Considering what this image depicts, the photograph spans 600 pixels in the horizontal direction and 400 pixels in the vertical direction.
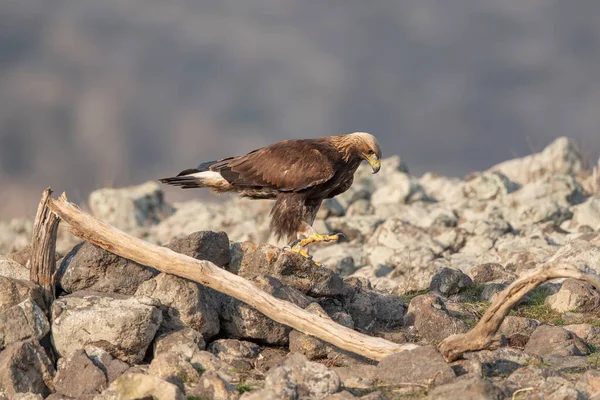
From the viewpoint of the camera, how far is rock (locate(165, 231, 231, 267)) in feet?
32.0

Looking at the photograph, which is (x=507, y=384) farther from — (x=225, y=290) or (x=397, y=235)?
(x=397, y=235)

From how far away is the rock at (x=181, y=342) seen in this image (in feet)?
28.0

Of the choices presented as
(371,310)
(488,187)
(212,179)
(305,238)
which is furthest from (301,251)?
Result: (488,187)

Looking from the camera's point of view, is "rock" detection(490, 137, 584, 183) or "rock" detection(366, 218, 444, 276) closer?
"rock" detection(366, 218, 444, 276)

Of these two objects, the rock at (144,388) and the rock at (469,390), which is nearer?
the rock at (469,390)

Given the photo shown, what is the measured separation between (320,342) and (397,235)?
757 centimetres

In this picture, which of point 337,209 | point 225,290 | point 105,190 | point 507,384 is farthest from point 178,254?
point 105,190

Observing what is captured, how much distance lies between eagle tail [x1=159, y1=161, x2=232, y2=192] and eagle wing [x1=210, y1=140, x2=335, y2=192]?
0.32ft

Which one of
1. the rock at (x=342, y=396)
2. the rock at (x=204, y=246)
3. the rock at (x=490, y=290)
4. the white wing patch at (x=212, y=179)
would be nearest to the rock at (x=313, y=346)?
the rock at (x=204, y=246)

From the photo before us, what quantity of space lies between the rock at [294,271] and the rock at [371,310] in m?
0.30

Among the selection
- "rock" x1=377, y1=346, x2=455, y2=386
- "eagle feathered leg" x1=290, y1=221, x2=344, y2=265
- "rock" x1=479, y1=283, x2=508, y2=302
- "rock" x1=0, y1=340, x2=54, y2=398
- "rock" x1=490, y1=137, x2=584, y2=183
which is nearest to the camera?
"rock" x1=377, y1=346, x2=455, y2=386

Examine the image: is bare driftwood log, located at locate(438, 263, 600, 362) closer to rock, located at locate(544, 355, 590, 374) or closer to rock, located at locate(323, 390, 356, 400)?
rock, located at locate(544, 355, 590, 374)

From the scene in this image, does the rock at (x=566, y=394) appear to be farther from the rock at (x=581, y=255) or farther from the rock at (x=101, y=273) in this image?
the rock at (x=581, y=255)

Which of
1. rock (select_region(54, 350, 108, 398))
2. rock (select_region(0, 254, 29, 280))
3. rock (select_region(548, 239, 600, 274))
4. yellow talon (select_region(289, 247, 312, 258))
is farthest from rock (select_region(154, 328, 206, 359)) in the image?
rock (select_region(548, 239, 600, 274))
